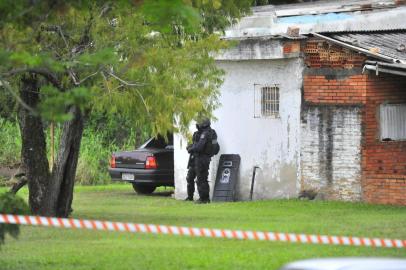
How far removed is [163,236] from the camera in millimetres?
17609

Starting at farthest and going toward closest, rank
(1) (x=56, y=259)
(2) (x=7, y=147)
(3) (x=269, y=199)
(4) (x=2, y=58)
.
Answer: (2) (x=7, y=147), (3) (x=269, y=199), (1) (x=56, y=259), (4) (x=2, y=58)

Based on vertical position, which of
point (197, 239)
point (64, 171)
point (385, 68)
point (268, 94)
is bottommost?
point (197, 239)

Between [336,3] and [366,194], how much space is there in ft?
15.0

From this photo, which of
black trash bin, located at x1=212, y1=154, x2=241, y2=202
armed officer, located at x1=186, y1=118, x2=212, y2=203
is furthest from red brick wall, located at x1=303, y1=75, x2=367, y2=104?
black trash bin, located at x1=212, y1=154, x2=241, y2=202

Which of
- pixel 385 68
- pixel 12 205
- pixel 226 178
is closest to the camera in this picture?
pixel 12 205

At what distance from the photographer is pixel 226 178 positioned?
2517 cm

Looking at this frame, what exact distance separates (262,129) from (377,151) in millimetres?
3070

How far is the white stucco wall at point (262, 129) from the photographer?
2386 centimetres

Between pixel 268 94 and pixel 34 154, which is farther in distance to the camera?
pixel 268 94

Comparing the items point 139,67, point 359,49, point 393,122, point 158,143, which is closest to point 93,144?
point 158,143

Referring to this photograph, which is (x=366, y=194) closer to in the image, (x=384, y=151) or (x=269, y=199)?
(x=384, y=151)

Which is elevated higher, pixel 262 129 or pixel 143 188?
pixel 262 129

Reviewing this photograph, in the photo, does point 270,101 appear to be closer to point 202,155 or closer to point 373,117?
point 202,155

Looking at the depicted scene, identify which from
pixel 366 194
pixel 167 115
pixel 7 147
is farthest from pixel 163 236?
pixel 7 147
